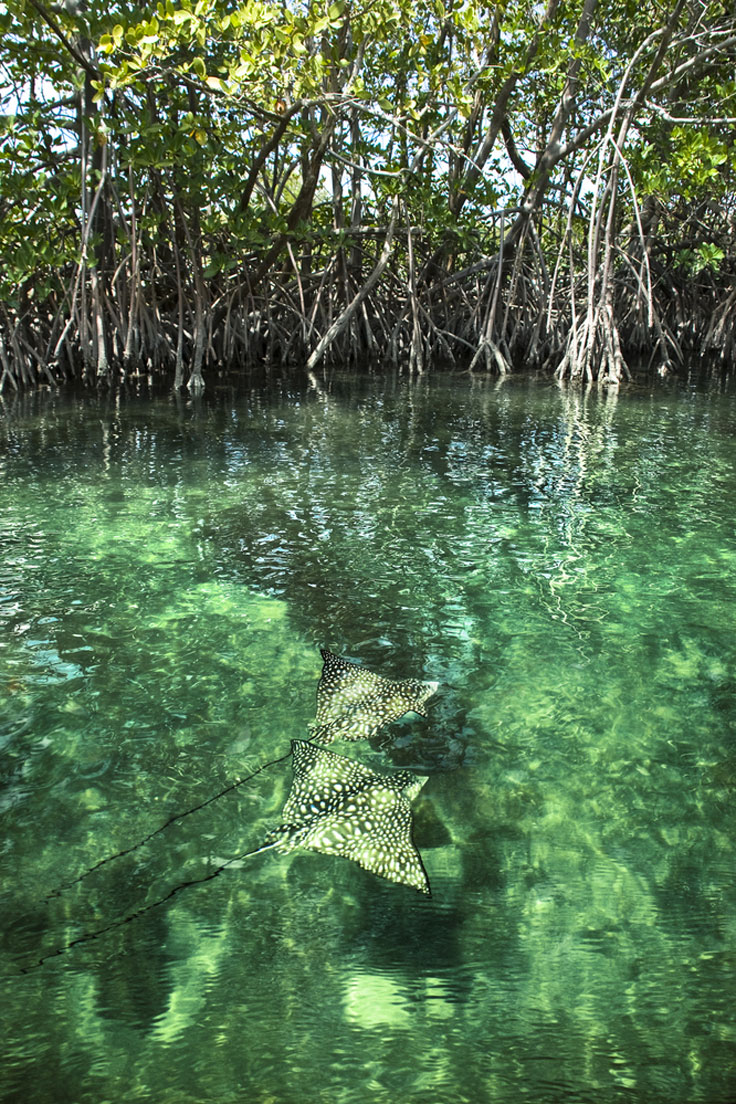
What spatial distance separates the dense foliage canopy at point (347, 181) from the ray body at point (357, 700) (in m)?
4.72

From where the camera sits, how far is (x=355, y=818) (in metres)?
1.56

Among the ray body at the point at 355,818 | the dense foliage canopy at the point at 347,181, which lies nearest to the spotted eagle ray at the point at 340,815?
the ray body at the point at 355,818

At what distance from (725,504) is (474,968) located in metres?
3.09

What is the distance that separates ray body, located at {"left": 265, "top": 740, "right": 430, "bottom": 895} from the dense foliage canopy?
5.12 meters

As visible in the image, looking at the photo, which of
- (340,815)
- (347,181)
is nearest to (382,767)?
(340,815)

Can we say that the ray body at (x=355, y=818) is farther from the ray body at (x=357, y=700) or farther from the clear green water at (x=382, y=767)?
the ray body at (x=357, y=700)

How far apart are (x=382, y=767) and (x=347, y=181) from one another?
11781 millimetres

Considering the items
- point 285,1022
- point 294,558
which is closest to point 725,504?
point 294,558

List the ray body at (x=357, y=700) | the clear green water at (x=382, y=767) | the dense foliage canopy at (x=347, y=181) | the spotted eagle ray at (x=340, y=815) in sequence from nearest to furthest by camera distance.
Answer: the clear green water at (x=382, y=767) < the spotted eagle ray at (x=340, y=815) < the ray body at (x=357, y=700) < the dense foliage canopy at (x=347, y=181)

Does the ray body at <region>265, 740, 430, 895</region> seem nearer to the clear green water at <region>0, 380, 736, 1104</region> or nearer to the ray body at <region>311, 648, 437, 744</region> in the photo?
the clear green water at <region>0, 380, 736, 1104</region>

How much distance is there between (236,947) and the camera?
1.30 m

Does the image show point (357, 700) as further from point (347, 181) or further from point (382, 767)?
point (347, 181)

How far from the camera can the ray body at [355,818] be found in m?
1.49

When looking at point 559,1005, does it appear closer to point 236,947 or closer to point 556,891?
point 556,891
